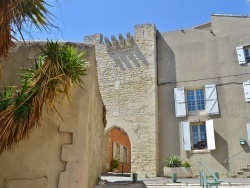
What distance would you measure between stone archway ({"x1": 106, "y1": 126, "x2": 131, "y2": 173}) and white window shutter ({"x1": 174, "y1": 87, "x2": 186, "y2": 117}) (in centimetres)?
326

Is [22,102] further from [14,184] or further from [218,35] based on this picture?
[218,35]

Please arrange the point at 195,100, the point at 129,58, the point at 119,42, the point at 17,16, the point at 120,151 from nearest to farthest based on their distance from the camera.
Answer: the point at 17,16, the point at 195,100, the point at 129,58, the point at 119,42, the point at 120,151

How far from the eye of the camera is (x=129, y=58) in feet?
53.6

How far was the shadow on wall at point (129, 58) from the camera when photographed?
15.9 m

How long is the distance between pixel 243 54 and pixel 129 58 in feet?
20.8

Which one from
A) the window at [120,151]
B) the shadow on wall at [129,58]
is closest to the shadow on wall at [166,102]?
the shadow on wall at [129,58]

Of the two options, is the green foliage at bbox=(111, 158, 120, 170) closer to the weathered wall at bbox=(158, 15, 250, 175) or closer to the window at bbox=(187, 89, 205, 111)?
the weathered wall at bbox=(158, 15, 250, 175)

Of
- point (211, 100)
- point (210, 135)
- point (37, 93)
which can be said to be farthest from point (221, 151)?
point (37, 93)

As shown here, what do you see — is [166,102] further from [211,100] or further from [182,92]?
[211,100]

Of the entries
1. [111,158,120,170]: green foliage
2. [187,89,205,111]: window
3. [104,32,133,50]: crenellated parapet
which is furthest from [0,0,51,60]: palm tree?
[111,158,120,170]: green foliage

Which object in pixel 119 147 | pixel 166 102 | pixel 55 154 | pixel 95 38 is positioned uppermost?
pixel 95 38

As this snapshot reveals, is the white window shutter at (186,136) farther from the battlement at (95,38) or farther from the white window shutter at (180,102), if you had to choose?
the battlement at (95,38)

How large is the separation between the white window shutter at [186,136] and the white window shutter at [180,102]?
0.58 m

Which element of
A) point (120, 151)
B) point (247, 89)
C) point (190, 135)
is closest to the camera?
point (247, 89)
